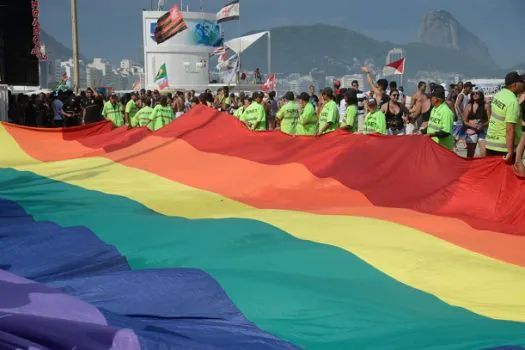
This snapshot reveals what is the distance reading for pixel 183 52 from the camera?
1222 inches

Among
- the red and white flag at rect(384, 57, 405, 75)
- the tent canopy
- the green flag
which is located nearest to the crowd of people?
the red and white flag at rect(384, 57, 405, 75)

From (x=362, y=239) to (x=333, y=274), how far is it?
0.85 meters

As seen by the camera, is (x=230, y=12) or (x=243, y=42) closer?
(x=230, y=12)

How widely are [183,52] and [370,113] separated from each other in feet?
74.4

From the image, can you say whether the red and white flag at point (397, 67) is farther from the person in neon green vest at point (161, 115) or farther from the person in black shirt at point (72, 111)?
the person in black shirt at point (72, 111)

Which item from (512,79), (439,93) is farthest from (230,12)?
(512,79)

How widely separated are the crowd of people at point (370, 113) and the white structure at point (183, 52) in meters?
11.3

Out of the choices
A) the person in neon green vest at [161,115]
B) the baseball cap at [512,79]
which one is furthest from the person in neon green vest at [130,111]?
the baseball cap at [512,79]

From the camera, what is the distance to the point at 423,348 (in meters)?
3.10

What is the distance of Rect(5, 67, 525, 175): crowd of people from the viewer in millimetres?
7070

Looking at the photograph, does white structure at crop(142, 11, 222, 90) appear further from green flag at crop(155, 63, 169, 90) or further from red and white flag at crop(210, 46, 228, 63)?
green flag at crop(155, 63, 169, 90)

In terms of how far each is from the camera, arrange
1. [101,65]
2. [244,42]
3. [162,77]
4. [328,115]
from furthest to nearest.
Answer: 1. [101,65]
2. [244,42]
3. [162,77]
4. [328,115]

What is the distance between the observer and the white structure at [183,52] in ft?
101

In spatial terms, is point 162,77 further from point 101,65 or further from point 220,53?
point 101,65
